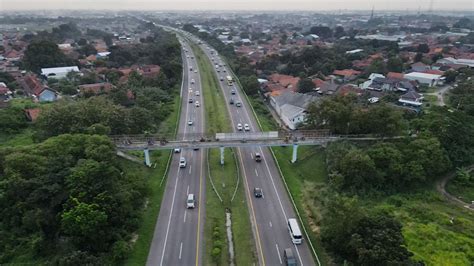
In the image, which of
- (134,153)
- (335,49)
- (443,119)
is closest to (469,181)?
(443,119)

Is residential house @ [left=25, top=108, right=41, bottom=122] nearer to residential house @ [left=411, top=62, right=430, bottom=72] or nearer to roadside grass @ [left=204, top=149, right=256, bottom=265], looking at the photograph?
roadside grass @ [left=204, top=149, right=256, bottom=265]

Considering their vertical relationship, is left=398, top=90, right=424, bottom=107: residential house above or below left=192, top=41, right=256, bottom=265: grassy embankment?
above

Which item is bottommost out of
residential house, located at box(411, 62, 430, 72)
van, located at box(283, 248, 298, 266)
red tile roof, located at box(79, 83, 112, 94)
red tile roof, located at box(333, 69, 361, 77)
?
van, located at box(283, 248, 298, 266)

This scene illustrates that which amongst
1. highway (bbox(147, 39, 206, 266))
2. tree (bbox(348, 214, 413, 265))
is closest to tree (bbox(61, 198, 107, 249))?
highway (bbox(147, 39, 206, 266))

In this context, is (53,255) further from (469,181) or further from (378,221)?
(469,181)

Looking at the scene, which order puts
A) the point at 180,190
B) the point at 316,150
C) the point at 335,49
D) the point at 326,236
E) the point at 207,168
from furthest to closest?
the point at 335,49 → the point at 316,150 → the point at 207,168 → the point at 180,190 → the point at 326,236

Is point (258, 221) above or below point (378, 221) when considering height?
below

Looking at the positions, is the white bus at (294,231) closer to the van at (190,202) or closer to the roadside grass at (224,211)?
the roadside grass at (224,211)
